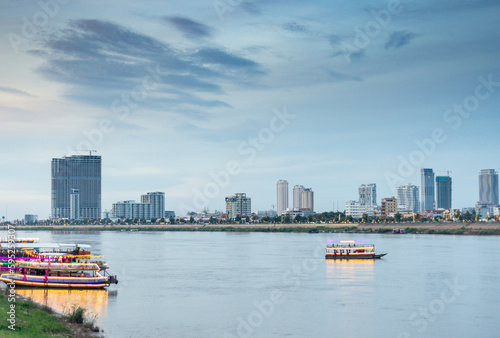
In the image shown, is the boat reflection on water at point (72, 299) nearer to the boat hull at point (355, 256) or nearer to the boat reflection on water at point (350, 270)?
the boat reflection on water at point (350, 270)

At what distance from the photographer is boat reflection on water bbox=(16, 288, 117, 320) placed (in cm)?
4375

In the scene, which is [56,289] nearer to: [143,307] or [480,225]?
[143,307]

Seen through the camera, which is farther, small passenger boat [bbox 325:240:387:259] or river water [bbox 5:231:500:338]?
small passenger boat [bbox 325:240:387:259]

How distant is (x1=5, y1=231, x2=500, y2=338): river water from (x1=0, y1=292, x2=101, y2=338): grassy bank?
217 centimetres

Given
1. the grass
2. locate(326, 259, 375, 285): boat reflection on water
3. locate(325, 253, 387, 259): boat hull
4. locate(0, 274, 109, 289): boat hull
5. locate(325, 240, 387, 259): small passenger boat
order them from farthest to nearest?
1. locate(325, 240, 387, 259): small passenger boat
2. locate(325, 253, 387, 259): boat hull
3. locate(326, 259, 375, 285): boat reflection on water
4. locate(0, 274, 109, 289): boat hull
5. the grass

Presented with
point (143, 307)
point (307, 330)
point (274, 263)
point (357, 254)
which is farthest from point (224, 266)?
point (307, 330)

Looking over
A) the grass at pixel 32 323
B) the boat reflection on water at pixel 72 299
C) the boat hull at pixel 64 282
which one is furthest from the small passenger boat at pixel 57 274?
the grass at pixel 32 323

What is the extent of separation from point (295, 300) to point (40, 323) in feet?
73.5

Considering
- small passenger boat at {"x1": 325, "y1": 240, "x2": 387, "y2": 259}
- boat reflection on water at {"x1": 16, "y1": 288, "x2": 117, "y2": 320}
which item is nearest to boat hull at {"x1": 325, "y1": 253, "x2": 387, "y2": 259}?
small passenger boat at {"x1": 325, "y1": 240, "x2": 387, "y2": 259}

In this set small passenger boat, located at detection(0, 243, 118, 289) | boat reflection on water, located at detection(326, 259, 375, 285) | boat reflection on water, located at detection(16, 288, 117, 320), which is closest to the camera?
boat reflection on water, located at detection(16, 288, 117, 320)

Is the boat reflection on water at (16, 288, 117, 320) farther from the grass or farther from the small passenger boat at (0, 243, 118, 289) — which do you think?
the grass

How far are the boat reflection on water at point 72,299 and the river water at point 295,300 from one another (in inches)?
3.2

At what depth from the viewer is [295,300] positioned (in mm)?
48906

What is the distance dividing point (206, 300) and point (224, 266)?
27747mm
